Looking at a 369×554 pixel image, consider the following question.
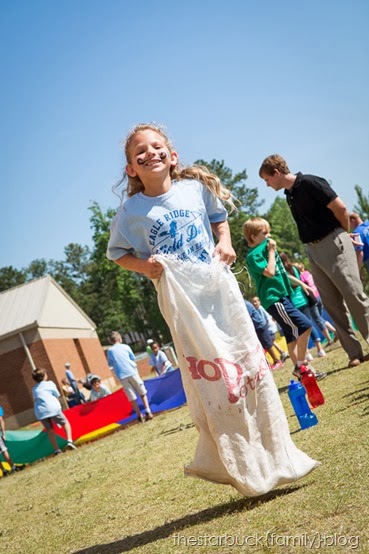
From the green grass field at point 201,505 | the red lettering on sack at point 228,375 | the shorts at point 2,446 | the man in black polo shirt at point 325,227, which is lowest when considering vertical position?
the green grass field at point 201,505

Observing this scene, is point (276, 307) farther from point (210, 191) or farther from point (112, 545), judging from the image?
point (112, 545)

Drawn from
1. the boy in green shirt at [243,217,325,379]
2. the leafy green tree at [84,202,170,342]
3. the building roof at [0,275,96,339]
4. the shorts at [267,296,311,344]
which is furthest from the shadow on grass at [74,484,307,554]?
the leafy green tree at [84,202,170,342]

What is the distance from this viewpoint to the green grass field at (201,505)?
11.1ft

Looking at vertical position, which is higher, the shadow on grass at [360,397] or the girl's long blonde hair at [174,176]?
the girl's long blonde hair at [174,176]

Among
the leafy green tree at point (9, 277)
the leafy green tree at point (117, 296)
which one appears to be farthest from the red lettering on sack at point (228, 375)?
the leafy green tree at point (9, 277)

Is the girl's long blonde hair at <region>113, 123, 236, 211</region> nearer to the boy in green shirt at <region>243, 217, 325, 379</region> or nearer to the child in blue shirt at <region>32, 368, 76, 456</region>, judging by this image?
the boy in green shirt at <region>243, 217, 325, 379</region>

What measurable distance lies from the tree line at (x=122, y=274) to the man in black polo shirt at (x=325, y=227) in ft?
A: 80.7

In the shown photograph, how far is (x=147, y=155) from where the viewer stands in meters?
4.68

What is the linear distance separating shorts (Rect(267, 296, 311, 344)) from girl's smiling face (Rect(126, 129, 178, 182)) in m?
4.29

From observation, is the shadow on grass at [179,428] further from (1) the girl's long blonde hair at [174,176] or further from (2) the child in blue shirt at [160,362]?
(2) the child in blue shirt at [160,362]

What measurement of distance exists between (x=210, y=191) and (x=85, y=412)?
12.5m

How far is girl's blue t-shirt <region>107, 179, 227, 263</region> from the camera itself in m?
4.53

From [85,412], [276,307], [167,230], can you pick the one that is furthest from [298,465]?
[85,412]

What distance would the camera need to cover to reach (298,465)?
13.8 ft
